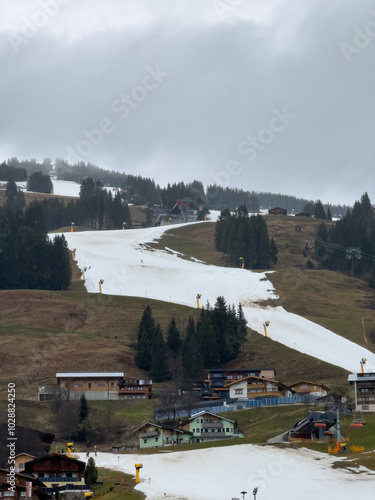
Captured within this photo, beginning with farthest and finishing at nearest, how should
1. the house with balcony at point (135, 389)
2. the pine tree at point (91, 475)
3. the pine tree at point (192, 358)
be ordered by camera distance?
the pine tree at point (192, 358) → the house with balcony at point (135, 389) → the pine tree at point (91, 475)

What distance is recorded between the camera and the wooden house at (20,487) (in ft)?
201

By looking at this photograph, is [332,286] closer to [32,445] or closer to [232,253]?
[232,253]

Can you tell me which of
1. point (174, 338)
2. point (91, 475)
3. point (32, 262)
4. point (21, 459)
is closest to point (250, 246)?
point (32, 262)

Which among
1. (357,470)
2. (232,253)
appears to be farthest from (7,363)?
(232,253)

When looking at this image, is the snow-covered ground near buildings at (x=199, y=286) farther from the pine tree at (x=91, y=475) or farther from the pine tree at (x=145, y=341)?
the pine tree at (x=91, y=475)

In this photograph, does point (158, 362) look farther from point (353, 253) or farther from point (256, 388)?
point (353, 253)

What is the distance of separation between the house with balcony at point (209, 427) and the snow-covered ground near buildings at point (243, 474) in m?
9.60

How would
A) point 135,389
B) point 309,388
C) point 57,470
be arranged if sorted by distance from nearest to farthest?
point 57,470 → point 309,388 → point 135,389

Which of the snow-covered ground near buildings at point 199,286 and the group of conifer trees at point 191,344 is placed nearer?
the group of conifer trees at point 191,344

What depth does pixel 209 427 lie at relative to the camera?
88875 mm

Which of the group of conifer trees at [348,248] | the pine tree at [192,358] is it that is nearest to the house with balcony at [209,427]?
the pine tree at [192,358]

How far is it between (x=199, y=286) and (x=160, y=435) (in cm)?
7589

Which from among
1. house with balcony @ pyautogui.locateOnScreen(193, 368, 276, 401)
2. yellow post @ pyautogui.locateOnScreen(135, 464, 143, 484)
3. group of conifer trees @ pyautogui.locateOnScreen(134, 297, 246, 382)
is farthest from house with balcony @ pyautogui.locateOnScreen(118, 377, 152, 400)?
yellow post @ pyautogui.locateOnScreen(135, 464, 143, 484)

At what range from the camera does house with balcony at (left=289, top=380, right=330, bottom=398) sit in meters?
101
